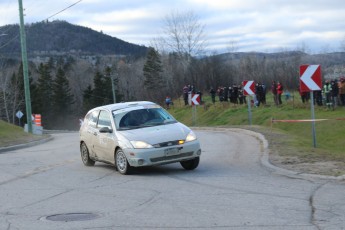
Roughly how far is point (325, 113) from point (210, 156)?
19512 millimetres

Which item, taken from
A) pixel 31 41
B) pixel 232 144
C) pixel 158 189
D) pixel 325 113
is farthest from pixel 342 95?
pixel 31 41

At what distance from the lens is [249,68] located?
309 ft

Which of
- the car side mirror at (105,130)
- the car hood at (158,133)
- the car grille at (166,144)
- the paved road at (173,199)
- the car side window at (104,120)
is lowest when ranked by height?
the paved road at (173,199)

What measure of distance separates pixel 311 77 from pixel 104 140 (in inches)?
266

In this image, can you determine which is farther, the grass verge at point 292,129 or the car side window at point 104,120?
the car side window at point 104,120

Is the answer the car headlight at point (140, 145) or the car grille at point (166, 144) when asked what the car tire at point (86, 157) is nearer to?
the car headlight at point (140, 145)

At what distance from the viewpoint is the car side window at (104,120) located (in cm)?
1330

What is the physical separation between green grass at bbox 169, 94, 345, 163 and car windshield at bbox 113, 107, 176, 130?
3.45m

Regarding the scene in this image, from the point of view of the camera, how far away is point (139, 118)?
13.0m

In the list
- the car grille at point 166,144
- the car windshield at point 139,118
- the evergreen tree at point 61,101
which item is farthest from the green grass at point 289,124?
the evergreen tree at point 61,101

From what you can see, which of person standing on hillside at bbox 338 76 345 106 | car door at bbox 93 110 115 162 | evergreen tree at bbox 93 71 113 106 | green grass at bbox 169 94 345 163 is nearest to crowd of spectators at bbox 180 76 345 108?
person standing on hillside at bbox 338 76 345 106

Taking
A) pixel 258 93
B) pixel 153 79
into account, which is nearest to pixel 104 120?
pixel 258 93

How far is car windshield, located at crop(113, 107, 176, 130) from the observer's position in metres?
12.8

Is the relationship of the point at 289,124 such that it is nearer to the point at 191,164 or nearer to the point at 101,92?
the point at 191,164
